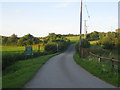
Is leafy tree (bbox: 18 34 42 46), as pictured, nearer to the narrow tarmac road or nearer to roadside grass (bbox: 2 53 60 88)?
roadside grass (bbox: 2 53 60 88)

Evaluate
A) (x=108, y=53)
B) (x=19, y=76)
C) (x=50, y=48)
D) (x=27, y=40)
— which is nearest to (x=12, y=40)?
(x=27, y=40)

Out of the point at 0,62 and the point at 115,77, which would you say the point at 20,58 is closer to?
the point at 0,62

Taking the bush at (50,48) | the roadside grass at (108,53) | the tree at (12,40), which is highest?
the tree at (12,40)

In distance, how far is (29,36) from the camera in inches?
3487

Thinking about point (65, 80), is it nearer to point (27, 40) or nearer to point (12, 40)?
point (27, 40)

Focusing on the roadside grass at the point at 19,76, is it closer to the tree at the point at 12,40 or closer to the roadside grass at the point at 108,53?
the roadside grass at the point at 108,53

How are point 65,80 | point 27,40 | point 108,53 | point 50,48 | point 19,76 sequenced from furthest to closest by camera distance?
point 27,40, point 50,48, point 108,53, point 19,76, point 65,80

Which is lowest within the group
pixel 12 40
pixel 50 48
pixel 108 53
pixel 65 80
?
pixel 50 48

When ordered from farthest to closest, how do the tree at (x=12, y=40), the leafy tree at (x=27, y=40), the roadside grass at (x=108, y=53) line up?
1. the leafy tree at (x=27, y=40)
2. the tree at (x=12, y=40)
3. the roadside grass at (x=108, y=53)

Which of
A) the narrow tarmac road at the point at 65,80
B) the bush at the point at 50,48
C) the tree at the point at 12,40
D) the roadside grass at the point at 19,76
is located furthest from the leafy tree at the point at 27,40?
the narrow tarmac road at the point at 65,80

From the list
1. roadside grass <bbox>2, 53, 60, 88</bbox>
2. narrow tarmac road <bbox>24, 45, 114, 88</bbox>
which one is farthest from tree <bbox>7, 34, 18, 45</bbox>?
narrow tarmac road <bbox>24, 45, 114, 88</bbox>

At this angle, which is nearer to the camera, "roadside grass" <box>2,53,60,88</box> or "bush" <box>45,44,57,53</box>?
"roadside grass" <box>2,53,60,88</box>

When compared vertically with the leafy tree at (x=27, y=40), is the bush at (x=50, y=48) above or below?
below

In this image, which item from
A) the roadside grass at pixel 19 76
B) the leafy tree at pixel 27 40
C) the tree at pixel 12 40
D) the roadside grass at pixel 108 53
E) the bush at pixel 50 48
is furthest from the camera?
the leafy tree at pixel 27 40
